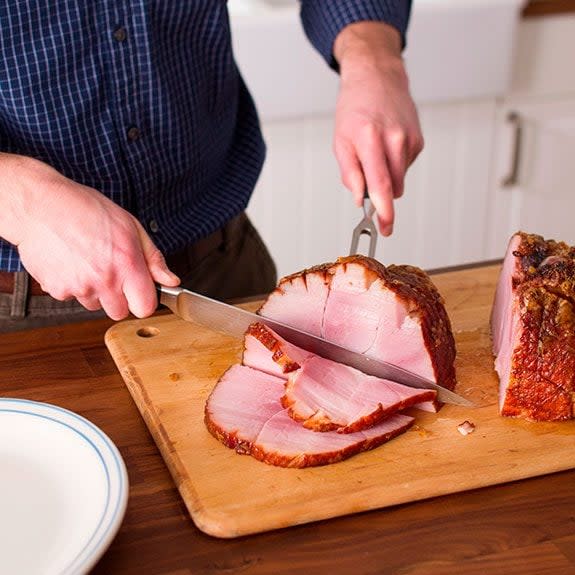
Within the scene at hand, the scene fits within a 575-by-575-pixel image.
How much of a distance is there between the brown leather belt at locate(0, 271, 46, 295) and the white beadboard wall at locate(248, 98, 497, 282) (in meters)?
1.44

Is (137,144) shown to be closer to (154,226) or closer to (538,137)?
(154,226)

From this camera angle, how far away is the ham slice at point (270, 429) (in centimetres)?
133

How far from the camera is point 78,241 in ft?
4.55

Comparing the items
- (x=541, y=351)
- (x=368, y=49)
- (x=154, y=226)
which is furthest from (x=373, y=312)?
(x=368, y=49)

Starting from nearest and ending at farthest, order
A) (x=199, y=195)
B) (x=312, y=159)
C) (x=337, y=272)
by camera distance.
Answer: (x=337, y=272), (x=199, y=195), (x=312, y=159)

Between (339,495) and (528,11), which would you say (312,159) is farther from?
(339,495)

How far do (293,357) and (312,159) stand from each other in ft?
5.96

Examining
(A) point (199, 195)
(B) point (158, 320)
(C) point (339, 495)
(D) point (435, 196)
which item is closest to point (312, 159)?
(D) point (435, 196)

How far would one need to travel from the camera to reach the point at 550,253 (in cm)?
162

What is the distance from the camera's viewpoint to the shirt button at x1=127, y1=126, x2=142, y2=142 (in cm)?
175

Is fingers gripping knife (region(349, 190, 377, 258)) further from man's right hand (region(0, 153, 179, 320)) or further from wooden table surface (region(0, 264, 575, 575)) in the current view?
wooden table surface (region(0, 264, 575, 575))

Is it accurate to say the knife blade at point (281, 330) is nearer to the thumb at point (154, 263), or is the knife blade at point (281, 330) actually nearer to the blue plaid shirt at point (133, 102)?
the thumb at point (154, 263)

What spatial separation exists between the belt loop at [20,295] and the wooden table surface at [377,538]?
0.51 m

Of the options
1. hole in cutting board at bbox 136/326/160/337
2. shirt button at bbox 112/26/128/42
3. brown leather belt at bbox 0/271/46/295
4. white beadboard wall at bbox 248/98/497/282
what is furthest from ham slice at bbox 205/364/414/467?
white beadboard wall at bbox 248/98/497/282
